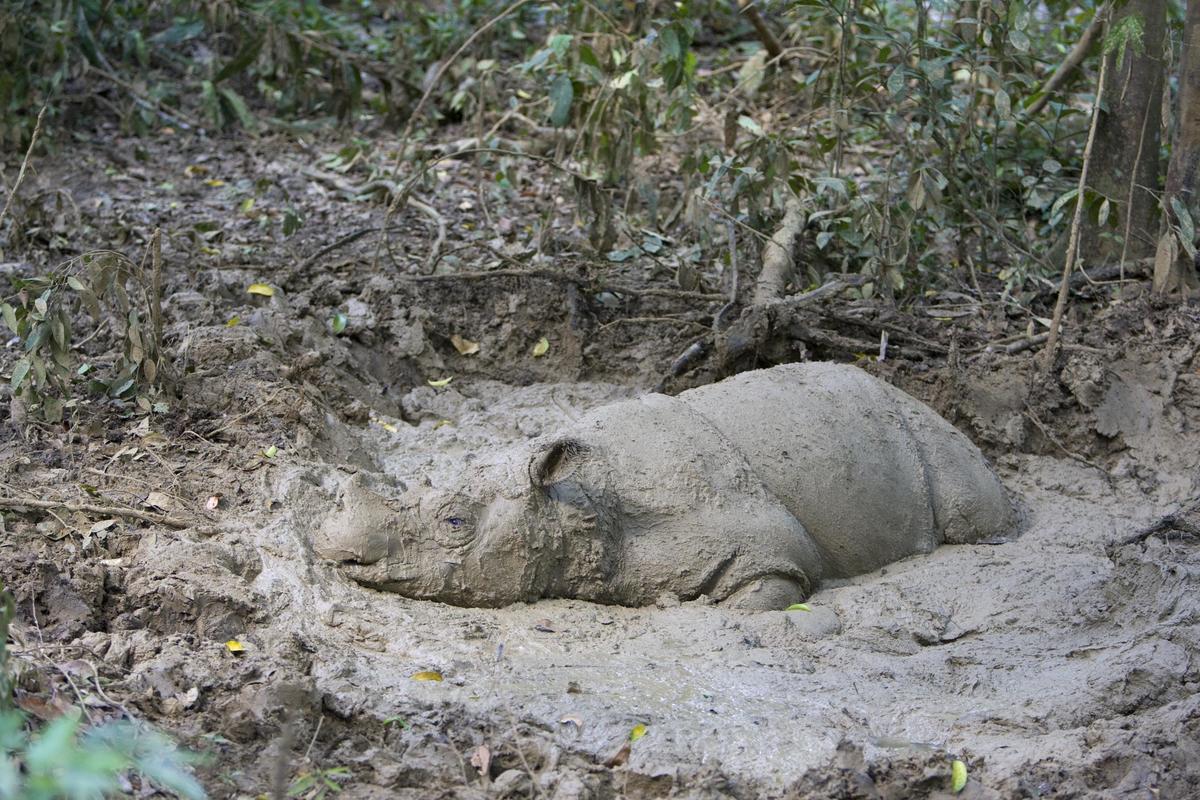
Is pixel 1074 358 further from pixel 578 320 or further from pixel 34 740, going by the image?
pixel 34 740

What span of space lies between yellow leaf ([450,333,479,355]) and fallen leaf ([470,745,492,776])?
323 cm

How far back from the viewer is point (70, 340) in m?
4.97

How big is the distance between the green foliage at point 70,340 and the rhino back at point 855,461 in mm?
2281

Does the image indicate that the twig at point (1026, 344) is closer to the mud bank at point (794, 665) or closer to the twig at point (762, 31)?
the mud bank at point (794, 665)

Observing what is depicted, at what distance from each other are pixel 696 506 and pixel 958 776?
160cm

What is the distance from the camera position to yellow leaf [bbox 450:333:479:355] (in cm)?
627

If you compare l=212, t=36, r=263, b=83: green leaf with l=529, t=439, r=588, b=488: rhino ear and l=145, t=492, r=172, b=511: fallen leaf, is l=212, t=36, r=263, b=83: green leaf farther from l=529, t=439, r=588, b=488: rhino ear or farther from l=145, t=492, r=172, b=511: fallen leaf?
l=529, t=439, r=588, b=488: rhino ear

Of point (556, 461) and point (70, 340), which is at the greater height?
point (556, 461)

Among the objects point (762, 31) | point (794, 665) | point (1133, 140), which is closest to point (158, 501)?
point (794, 665)

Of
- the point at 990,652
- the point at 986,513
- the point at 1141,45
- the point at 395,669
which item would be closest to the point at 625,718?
the point at 395,669

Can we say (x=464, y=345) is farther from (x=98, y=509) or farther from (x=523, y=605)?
(x=98, y=509)

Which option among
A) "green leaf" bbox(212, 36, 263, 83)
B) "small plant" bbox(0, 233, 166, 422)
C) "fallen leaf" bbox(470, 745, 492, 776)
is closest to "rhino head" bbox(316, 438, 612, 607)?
"fallen leaf" bbox(470, 745, 492, 776)

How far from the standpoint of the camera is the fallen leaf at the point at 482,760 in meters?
3.22

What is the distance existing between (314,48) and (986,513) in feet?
19.5
